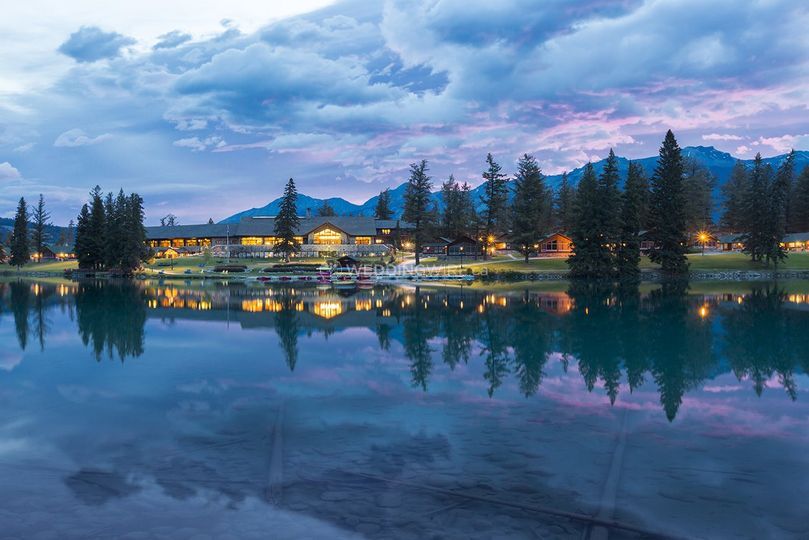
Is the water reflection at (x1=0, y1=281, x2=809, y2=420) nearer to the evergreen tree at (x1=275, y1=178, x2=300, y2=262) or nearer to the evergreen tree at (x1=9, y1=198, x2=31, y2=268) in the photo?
the evergreen tree at (x1=275, y1=178, x2=300, y2=262)

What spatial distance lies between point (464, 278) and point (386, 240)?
4154 cm

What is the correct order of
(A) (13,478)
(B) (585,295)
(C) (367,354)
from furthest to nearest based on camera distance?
(B) (585,295), (C) (367,354), (A) (13,478)

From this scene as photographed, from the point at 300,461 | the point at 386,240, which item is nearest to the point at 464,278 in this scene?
the point at 386,240

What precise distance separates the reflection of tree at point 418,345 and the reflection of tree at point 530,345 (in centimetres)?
332

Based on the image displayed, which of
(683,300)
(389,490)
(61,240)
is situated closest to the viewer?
(389,490)

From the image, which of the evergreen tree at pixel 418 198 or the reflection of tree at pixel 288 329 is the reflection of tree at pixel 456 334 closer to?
the reflection of tree at pixel 288 329

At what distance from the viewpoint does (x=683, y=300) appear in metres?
46.5

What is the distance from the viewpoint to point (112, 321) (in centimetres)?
3656

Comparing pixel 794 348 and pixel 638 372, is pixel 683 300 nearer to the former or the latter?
pixel 794 348

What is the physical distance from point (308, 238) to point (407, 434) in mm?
100499

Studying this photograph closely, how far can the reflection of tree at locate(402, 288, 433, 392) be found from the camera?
2025 cm

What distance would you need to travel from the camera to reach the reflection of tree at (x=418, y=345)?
66.4 feet

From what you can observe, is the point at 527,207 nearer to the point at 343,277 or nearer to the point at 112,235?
the point at 343,277

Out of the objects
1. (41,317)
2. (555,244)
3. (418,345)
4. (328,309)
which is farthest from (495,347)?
(555,244)
